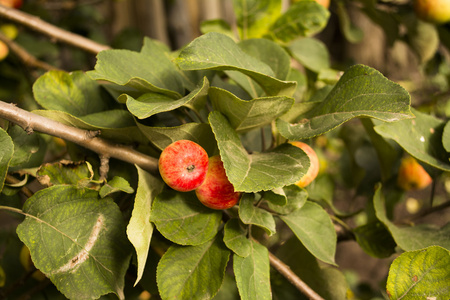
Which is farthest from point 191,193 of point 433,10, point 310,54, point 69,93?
point 433,10

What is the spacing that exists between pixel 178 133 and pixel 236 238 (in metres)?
0.15

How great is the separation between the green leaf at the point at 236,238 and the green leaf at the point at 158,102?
0.17 metres

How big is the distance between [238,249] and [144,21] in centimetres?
173

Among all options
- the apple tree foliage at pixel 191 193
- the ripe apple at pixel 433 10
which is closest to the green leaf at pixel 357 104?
the apple tree foliage at pixel 191 193

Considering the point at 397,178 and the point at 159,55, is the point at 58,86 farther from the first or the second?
the point at 397,178

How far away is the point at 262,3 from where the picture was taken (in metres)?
0.72

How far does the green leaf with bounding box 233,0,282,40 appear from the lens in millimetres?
720

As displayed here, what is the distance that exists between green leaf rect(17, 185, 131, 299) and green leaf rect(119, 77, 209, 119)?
135 millimetres

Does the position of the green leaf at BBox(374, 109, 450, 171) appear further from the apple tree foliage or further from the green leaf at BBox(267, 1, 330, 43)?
the green leaf at BBox(267, 1, 330, 43)

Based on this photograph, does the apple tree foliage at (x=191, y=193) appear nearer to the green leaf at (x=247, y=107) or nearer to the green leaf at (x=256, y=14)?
the green leaf at (x=247, y=107)

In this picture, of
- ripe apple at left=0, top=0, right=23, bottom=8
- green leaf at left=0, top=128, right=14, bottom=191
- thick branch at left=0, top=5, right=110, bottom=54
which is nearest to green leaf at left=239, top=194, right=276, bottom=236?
green leaf at left=0, top=128, right=14, bottom=191

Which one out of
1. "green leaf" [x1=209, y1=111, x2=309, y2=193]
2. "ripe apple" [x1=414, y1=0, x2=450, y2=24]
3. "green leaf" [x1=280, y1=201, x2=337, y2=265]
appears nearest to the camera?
"green leaf" [x1=209, y1=111, x2=309, y2=193]

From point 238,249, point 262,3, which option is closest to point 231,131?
point 238,249

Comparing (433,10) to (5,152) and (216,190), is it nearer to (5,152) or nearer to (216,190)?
(216,190)
